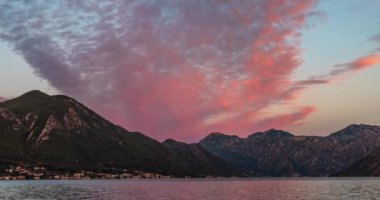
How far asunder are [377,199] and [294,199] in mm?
24266

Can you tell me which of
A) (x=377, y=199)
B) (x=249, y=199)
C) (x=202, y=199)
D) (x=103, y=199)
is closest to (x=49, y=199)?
(x=103, y=199)

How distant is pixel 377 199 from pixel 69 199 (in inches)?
3677

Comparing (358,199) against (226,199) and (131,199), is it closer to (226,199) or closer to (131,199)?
(226,199)

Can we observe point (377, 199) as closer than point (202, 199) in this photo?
Yes

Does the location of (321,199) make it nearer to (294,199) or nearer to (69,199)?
(294,199)

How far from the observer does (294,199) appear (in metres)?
148

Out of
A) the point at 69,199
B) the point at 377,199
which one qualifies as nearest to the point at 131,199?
the point at 69,199

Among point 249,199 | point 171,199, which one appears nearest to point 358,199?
point 249,199

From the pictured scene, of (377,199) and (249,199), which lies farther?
(249,199)

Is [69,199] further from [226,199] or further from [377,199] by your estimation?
[377,199]

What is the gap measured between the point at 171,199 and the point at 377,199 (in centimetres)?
6276

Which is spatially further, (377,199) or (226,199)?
(226,199)

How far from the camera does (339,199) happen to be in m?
145

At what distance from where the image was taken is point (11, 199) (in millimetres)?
147375
